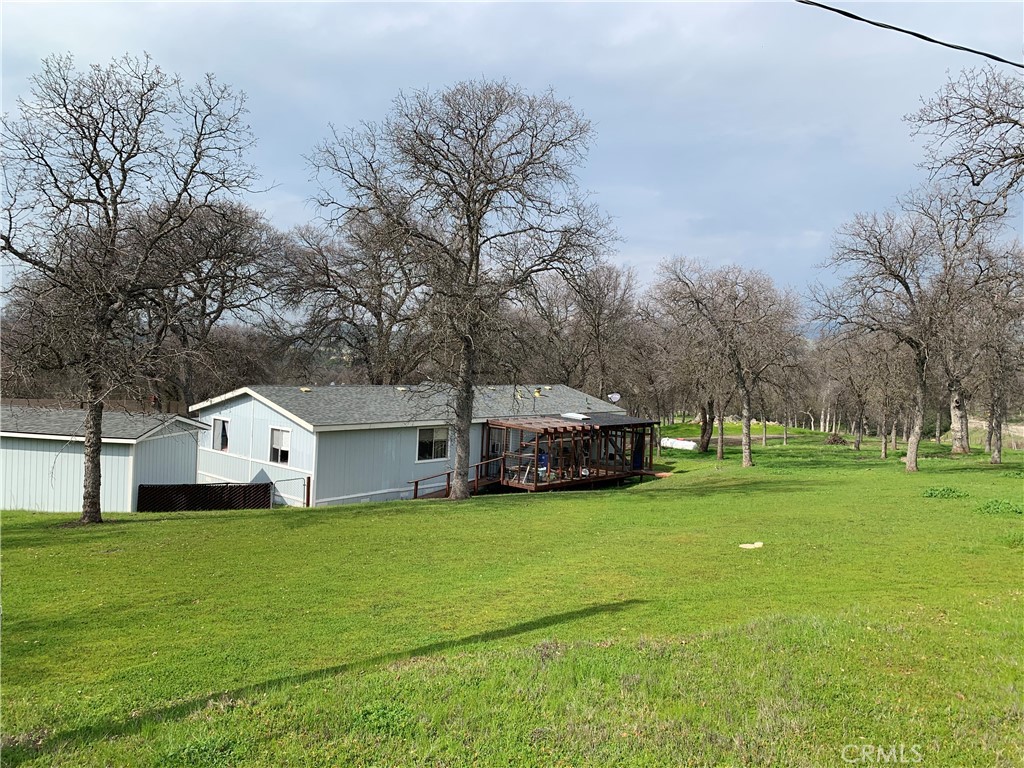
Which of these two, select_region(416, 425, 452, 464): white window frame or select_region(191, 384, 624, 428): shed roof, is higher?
select_region(191, 384, 624, 428): shed roof

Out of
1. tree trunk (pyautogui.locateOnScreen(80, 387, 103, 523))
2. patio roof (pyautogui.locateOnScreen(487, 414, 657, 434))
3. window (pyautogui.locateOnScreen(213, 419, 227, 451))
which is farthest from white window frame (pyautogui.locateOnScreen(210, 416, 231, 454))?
patio roof (pyautogui.locateOnScreen(487, 414, 657, 434))

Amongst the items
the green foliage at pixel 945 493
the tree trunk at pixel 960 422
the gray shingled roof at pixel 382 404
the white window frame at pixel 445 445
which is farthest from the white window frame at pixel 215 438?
A: the tree trunk at pixel 960 422

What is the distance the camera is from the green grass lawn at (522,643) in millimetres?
4449

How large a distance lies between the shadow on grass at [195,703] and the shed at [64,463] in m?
16.0

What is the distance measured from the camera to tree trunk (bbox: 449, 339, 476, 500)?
2097 cm

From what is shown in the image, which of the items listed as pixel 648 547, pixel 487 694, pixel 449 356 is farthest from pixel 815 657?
pixel 449 356

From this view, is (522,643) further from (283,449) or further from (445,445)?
(445,445)

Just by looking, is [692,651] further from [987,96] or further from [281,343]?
[281,343]

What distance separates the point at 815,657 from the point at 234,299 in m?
33.5

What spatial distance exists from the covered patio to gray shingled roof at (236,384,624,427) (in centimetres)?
115

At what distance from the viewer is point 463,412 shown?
21.7 m

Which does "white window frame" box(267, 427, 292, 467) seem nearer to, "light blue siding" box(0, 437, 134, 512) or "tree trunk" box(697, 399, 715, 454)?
"light blue siding" box(0, 437, 134, 512)

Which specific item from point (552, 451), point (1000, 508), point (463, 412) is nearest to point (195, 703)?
point (1000, 508)

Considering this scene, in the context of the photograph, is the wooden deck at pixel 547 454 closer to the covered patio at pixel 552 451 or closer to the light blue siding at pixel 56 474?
the covered patio at pixel 552 451
